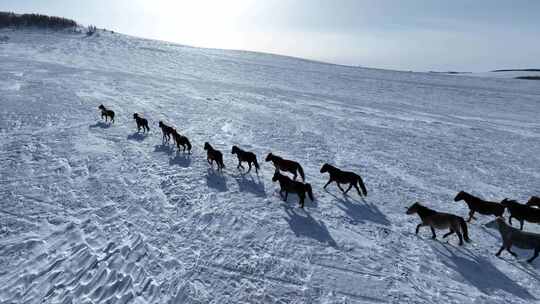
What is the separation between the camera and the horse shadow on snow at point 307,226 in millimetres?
8164

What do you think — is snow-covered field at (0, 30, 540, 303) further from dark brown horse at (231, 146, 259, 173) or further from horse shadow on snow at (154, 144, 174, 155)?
dark brown horse at (231, 146, 259, 173)

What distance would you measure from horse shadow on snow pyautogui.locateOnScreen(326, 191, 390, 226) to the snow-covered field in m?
0.07

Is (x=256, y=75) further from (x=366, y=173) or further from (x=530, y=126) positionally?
(x=366, y=173)

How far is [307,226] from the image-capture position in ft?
28.3

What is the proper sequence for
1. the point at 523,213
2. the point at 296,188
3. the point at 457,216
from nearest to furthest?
the point at 457,216 < the point at 523,213 < the point at 296,188

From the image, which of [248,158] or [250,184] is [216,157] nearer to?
[248,158]

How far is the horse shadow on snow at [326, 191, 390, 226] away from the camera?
934cm

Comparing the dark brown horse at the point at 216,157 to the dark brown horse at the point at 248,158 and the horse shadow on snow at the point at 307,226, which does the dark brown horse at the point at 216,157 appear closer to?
the dark brown horse at the point at 248,158

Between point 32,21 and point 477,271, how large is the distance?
81.4 metres

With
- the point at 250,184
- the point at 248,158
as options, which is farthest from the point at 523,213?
the point at 248,158

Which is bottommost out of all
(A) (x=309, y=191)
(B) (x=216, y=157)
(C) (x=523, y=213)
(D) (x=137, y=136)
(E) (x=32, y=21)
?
(D) (x=137, y=136)

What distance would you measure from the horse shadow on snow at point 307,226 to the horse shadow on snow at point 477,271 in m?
2.56

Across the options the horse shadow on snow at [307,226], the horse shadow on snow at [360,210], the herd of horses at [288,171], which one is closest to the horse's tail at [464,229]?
the horse shadow on snow at [360,210]

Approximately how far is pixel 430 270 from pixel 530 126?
2429cm
